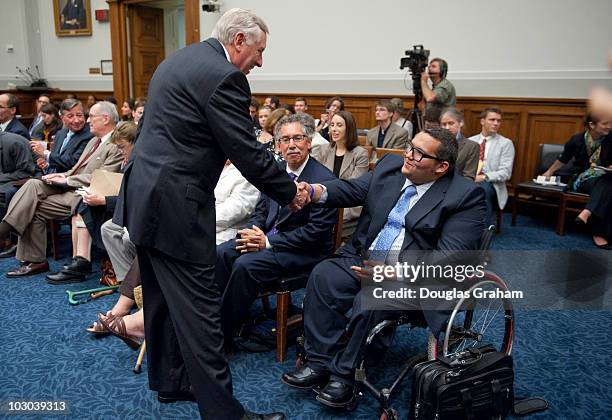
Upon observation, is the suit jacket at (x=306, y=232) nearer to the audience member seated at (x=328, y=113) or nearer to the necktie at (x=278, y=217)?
the necktie at (x=278, y=217)

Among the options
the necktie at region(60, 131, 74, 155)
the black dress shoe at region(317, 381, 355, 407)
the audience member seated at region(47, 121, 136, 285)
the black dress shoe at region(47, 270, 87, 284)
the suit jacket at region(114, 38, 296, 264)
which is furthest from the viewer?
the necktie at region(60, 131, 74, 155)

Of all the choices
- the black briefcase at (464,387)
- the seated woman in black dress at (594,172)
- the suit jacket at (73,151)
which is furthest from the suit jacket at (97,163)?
the seated woman in black dress at (594,172)

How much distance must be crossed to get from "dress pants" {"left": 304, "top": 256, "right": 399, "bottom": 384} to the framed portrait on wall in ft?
30.3

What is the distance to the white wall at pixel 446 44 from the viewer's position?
5.41 metres

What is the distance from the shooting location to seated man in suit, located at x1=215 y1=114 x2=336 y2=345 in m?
2.41

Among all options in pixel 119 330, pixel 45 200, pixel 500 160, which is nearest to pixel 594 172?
pixel 500 160

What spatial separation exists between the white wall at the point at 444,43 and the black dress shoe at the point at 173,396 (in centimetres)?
520

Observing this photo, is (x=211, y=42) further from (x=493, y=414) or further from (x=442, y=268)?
(x=493, y=414)

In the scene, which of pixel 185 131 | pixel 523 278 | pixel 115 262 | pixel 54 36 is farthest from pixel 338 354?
pixel 54 36

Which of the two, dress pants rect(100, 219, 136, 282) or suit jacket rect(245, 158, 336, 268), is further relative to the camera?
dress pants rect(100, 219, 136, 282)

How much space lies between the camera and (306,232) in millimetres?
2463

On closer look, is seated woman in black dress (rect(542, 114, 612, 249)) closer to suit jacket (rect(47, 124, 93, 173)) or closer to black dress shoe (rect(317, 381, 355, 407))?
black dress shoe (rect(317, 381, 355, 407))

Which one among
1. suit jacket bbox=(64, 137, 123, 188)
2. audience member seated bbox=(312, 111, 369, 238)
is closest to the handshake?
audience member seated bbox=(312, 111, 369, 238)

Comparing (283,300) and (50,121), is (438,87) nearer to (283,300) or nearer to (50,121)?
(283,300)
